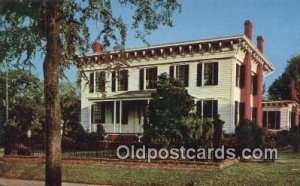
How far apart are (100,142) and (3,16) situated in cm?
1103

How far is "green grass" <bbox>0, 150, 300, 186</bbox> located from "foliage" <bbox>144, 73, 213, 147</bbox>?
1.59 metres

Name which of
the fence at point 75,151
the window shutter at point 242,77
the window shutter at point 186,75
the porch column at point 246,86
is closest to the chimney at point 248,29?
the porch column at point 246,86

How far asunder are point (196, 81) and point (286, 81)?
31142mm

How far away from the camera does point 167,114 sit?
16.6 meters

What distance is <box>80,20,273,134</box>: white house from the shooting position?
2672 cm

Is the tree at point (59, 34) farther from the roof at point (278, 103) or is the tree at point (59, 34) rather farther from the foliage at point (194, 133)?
the roof at point (278, 103)

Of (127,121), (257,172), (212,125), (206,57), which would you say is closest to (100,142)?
(127,121)

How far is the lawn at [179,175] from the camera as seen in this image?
1327 cm

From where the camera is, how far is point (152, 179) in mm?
14266

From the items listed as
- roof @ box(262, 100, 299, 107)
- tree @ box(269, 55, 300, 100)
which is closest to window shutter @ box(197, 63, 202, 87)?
roof @ box(262, 100, 299, 107)

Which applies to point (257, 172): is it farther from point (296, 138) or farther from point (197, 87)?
point (197, 87)

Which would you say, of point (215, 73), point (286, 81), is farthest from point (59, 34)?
point (286, 81)

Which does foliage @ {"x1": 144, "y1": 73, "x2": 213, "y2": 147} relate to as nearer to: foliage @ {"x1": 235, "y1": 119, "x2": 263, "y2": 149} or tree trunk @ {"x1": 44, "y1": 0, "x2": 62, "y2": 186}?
foliage @ {"x1": 235, "y1": 119, "x2": 263, "y2": 149}

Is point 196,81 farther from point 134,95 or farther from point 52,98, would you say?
point 52,98
